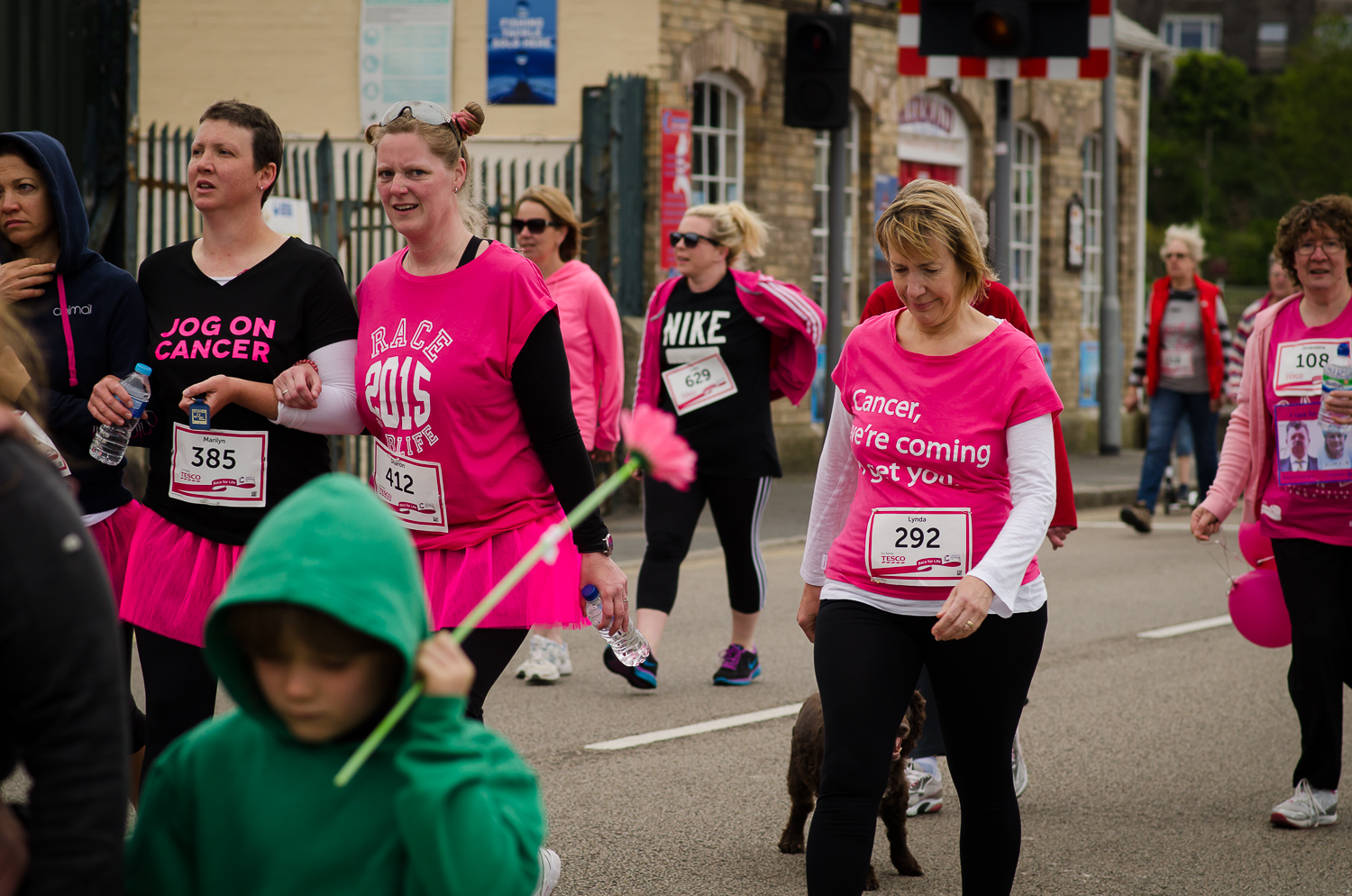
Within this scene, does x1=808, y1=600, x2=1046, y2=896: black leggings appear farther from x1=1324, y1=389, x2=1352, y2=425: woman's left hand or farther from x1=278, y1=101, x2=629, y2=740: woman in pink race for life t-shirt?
x1=1324, y1=389, x2=1352, y2=425: woman's left hand

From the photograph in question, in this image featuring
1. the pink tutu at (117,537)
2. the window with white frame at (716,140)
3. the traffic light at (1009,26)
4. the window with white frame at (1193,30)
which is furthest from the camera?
the window with white frame at (1193,30)

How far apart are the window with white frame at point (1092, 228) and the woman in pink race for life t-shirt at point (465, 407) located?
773 inches

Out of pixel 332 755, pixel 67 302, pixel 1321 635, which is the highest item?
pixel 67 302

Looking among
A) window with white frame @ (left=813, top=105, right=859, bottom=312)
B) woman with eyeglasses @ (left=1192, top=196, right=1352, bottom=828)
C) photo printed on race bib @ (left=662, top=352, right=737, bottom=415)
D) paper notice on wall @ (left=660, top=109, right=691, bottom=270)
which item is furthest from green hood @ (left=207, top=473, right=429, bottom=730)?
window with white frame @ (left=813, top=105, right=859, bottom=312)

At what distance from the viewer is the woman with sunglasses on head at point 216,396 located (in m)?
3.63

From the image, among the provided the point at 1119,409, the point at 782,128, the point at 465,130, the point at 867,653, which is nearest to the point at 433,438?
the point at 465,130

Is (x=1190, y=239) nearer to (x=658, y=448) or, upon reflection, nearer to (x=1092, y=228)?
(x=1092, y=228)

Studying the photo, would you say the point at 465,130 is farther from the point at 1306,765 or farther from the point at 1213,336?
the point at 1213,336

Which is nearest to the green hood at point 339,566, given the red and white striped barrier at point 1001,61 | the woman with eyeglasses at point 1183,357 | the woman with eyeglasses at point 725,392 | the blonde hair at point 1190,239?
the woman with eyeglasses at point 725,392

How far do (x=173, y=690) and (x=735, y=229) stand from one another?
4071 millimetres

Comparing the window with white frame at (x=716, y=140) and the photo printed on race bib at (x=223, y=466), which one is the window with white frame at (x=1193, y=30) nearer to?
the window with white frame at (x=716, y=140)

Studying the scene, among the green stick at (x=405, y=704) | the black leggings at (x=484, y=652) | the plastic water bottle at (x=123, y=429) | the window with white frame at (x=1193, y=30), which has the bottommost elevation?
the black leggings at (x=484, y=652)

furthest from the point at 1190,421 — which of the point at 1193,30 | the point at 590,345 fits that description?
the point at 1193,30

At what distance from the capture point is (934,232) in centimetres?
363
